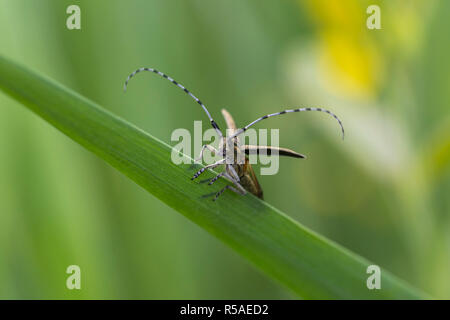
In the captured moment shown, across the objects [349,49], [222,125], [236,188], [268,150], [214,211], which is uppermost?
[349,49]

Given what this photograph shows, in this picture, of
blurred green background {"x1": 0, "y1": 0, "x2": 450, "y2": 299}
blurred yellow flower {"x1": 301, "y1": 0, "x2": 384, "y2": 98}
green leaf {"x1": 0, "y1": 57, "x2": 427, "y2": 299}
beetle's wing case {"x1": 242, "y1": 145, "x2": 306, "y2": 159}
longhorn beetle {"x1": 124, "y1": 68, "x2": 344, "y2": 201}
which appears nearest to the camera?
green leaf {"x1": 0, "y1": 57, "x2": 427, "y2": 299}

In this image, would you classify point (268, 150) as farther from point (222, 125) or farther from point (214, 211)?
point (222, 125)

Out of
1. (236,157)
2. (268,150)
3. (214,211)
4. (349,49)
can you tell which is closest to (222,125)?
(349,49)

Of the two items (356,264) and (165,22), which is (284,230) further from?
(165,22)

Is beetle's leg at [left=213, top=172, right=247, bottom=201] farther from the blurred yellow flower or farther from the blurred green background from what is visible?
the blurred yellow flower

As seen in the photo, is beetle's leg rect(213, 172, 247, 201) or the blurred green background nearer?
beetle's leg rect(213, 172, 247, 201)

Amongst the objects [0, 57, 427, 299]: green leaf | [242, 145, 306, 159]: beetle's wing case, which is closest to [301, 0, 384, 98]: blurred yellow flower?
[242, 145, 306, 159]: beetle's wing case
